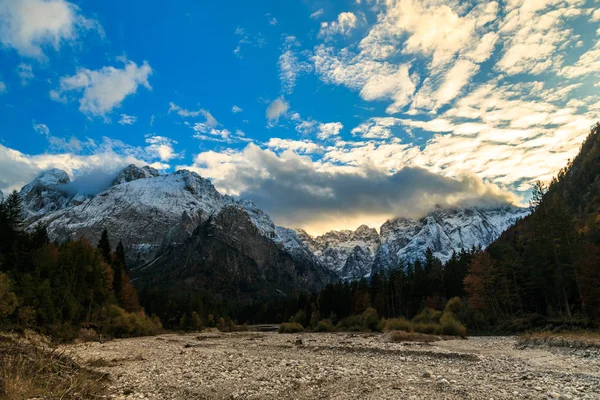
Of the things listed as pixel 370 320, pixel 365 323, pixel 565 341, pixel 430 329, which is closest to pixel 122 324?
pixel 365 323

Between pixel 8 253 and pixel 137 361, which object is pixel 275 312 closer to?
pixel 8 253

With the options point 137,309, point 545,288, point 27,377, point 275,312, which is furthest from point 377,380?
point 275,312

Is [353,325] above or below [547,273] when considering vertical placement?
below

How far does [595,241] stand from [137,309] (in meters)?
94.3

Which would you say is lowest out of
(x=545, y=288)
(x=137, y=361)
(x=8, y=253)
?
(x=137, y=361)

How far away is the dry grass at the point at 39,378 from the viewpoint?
455 inches

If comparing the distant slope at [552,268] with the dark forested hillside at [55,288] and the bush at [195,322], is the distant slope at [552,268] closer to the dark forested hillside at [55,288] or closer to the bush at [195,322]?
the dark forested hillside at [55,288]

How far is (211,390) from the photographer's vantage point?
1688 centimetres

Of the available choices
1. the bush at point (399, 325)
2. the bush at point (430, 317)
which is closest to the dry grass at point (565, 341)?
the bush at point (399, 325)

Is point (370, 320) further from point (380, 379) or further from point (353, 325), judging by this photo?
point (380, 379)

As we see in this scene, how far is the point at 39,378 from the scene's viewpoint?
45.3ft

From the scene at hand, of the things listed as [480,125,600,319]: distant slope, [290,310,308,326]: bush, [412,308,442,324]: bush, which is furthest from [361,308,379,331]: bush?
[290,310,308,326]: bush

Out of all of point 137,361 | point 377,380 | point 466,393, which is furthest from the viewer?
point 137,361

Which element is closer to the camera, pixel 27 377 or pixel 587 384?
pixel 27 377
